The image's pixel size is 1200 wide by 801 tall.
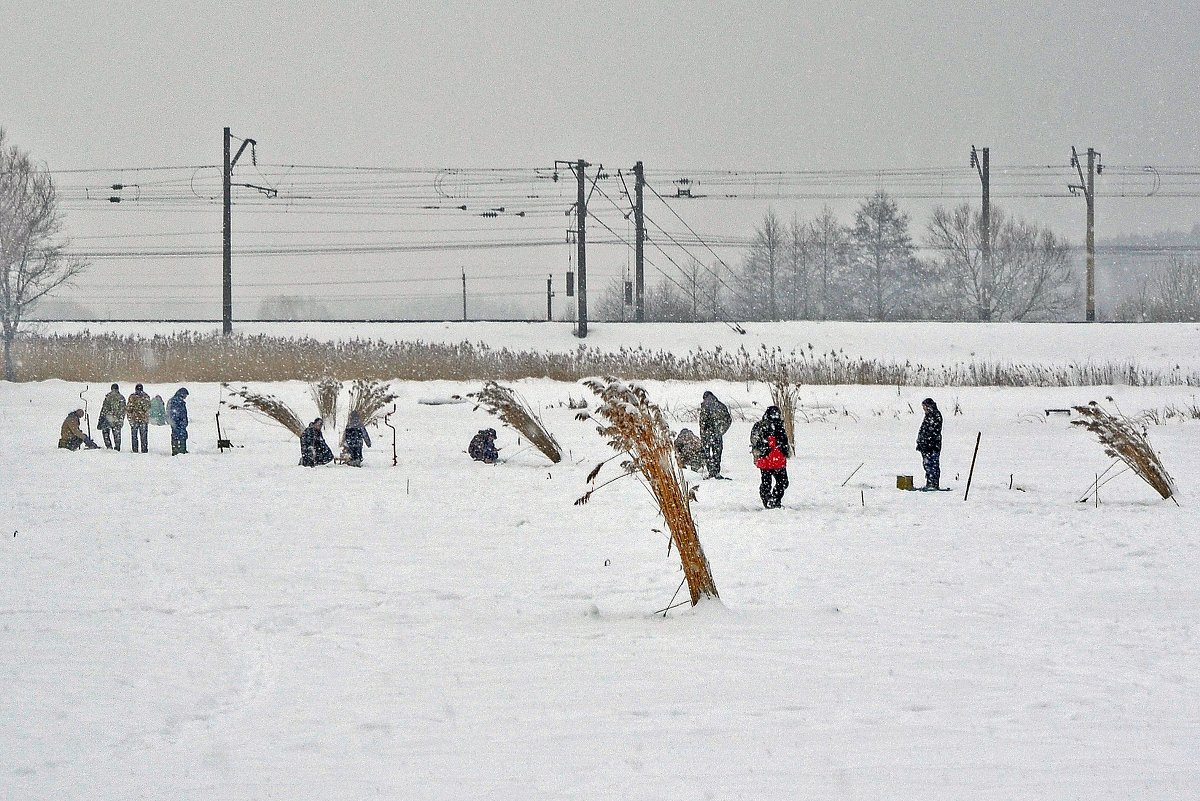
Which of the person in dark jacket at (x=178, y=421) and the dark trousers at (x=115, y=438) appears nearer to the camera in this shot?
the person in dark jacket at (x=178, y=421)

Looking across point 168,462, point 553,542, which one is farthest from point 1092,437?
point 168,462

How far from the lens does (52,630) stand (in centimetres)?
523

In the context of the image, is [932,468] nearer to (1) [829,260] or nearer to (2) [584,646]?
(2) [584,646]

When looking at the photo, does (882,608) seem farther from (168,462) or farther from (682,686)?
(168,462)

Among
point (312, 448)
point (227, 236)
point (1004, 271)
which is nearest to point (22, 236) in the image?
point (227, 236)

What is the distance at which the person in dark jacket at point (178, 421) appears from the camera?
13891 mm

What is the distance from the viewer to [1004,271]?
150 ft

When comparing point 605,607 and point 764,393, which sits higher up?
point 764,393

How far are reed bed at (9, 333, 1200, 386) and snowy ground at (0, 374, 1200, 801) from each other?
12949 mm

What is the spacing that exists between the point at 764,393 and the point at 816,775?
18.3 m

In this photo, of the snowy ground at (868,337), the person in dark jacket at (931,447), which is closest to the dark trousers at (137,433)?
the person in dark jacket at (931,447)

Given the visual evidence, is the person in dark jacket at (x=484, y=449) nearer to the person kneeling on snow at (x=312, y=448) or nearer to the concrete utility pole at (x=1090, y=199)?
the person kneeling on snow at (x=312, y=448)

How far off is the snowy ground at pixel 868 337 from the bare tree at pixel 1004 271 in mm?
13617

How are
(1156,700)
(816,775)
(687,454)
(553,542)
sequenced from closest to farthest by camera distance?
(816,775), (1156,700), (553,542), (687,454)
